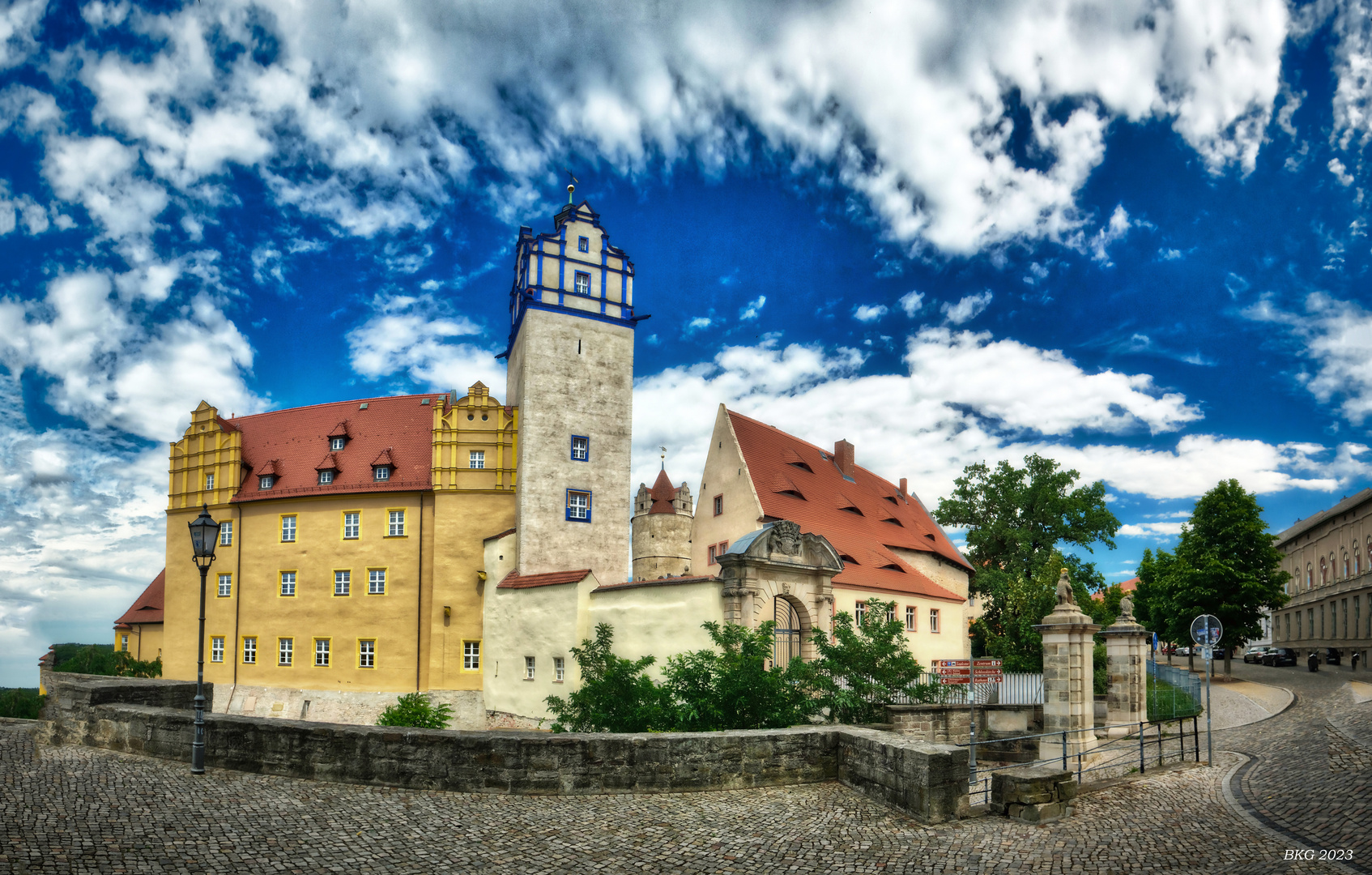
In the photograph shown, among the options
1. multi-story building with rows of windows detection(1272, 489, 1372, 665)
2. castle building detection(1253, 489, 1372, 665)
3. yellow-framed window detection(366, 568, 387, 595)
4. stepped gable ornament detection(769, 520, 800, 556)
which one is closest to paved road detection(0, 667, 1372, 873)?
stepped gable ornament detection(769, 520, 800, 556)

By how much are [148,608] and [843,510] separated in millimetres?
31237

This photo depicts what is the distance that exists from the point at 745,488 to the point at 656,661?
13948 millimetres

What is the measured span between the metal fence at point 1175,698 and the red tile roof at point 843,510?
9.58 meters

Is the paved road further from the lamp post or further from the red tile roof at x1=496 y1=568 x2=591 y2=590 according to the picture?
the red tile roof at x1=496 y1=568 x2=591 y2=590

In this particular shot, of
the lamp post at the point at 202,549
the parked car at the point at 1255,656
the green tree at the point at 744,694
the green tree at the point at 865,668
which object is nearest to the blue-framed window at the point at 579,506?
the green tree at the point at 865,668

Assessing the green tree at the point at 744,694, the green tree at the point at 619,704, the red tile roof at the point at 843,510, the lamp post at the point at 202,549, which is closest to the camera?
the lamp post at the point at 202,549

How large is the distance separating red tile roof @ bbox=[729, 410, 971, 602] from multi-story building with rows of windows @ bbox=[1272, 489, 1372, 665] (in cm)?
2162

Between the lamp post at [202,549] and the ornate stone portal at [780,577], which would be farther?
the ornate stone portal at [780,577]

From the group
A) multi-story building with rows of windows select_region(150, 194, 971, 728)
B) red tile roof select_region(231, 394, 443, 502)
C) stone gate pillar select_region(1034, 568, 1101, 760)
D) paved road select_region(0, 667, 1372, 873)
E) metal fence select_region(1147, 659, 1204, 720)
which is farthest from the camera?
red tile roof select_region(231, 394, 443, 502)

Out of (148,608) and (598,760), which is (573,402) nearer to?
(598,760)

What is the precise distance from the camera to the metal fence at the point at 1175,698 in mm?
24188

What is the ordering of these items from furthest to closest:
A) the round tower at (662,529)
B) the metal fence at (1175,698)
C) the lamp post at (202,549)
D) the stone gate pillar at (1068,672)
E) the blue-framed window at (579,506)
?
the round tower at (662,529), the blue-framed window at (579,506), the metal fence at (1175,698), the stone gate pillar at (1068,672), the lamp post at (202,549)

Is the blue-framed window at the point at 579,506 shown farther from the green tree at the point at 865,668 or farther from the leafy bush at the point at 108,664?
the leafy bush at the point at 108,664

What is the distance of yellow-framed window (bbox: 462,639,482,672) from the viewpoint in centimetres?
2850
